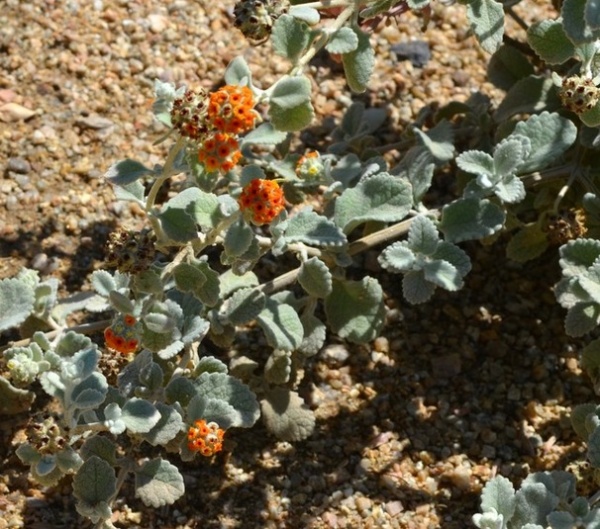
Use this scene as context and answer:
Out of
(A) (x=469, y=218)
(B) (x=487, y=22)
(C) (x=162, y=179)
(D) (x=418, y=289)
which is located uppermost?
(B) (x=487, y=22)

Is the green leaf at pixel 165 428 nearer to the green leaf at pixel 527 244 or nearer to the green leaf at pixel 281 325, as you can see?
→ the green leaf at pixel 281 325

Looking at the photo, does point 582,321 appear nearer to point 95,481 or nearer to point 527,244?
point 527,244

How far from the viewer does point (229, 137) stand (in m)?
2.62

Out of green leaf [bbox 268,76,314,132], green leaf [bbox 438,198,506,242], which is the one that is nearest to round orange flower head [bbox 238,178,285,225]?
green leaf [bbox 268,76,314,132]

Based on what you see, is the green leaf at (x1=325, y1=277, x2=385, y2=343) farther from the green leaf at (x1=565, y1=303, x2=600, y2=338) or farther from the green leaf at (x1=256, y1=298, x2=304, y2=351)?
the green leaf at (x1=565, y1=303, x2=600, y2=338)

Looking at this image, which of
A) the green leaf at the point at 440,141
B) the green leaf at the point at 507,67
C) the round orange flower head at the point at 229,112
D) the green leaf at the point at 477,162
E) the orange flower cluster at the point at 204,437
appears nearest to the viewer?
the round orange flower head at the point at 229,112

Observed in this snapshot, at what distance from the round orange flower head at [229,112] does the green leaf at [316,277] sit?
1.91ft

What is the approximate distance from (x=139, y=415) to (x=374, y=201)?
91 cm

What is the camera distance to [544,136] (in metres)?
3.28

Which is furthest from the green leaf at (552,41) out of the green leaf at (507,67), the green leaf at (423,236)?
the green leaf at (423,236)

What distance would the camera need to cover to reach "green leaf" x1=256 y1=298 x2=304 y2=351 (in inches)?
121

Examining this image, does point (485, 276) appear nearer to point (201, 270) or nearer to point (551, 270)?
point (551, 270)

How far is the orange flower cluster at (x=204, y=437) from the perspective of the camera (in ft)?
9.25

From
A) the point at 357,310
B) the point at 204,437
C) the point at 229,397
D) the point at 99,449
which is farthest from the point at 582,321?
the point at 99,449
